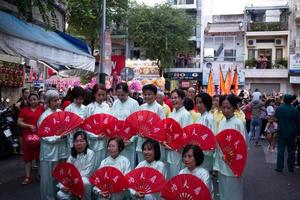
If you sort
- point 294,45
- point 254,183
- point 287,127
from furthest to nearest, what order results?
point 294,45 → point 287,127 → point 254,183

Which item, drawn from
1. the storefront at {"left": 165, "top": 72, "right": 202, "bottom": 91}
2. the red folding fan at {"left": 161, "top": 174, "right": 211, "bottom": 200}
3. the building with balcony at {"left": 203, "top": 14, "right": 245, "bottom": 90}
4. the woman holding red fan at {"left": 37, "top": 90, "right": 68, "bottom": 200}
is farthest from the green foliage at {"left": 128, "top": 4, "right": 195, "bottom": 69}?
the red folding fan at {"left": 161, "top": 174, "right": 211, "bottom": 200}

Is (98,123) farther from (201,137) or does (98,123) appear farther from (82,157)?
(201,137)

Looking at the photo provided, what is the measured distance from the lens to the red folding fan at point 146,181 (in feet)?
16.9

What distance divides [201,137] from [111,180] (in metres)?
1.30

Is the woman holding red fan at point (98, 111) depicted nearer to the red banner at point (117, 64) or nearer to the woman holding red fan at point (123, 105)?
the woman holding red fan at point (123, 105)

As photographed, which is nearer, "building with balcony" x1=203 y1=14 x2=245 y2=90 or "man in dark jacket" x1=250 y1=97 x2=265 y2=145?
"man in dark jacket" x1=250 y1=97 x2=265 y2=145

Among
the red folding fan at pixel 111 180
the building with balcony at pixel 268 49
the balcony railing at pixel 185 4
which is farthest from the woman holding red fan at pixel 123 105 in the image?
the balcony railing at pixel 185 4

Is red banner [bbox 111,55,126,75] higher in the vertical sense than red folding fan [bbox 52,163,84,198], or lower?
higher

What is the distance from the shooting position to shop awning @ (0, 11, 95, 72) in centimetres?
809

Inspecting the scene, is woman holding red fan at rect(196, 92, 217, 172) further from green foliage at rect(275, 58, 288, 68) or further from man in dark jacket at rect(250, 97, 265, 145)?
green foliage at rect(275, 58, 288, 68)

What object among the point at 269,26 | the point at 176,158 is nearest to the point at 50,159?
the point at 176,158

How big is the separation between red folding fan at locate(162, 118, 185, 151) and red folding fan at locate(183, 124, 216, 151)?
0.58 feet

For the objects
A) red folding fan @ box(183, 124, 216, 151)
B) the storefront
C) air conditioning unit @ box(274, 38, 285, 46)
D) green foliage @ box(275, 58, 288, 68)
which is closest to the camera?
red folding fan @ box(183, 124, 216, 151)

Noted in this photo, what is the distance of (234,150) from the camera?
5.44 m
